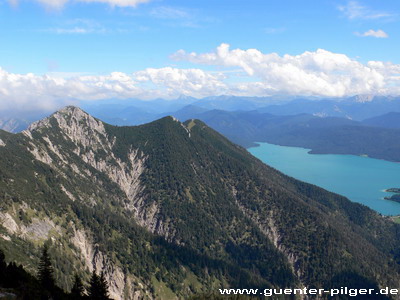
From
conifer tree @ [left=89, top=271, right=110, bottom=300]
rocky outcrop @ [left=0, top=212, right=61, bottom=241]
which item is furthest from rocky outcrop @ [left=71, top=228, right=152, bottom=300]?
conifer tree @ [left=89, top=271, right=110, bottom=300]

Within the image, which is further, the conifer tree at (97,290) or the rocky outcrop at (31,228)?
the rocky outcrop at (31,228)

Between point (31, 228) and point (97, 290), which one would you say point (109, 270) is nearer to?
point (31, 228)

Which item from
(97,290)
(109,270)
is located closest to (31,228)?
(109,270)

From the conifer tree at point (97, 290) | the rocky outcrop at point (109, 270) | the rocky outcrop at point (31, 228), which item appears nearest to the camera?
the conifer tree at point (97, 290)

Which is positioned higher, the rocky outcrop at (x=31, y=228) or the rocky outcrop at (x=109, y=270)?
the rocky outcrop at (x=31, y=228)

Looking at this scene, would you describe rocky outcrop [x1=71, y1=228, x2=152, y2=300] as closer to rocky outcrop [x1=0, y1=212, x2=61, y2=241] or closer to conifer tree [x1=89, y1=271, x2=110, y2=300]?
rocky outcrop [x1=0, y1=212, x2=61, y2=241]

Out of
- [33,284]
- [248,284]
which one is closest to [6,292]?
[33,284]

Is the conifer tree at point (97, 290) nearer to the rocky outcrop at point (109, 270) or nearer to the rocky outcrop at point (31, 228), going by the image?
the rocky outcrop at point (31, 228)

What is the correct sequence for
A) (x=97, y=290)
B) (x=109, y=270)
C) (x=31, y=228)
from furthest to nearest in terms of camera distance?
(x=109, y=270), (x=31, y=228), (x=97, y=290)

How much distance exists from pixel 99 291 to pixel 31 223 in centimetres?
9596

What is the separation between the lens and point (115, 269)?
16200 centimetres

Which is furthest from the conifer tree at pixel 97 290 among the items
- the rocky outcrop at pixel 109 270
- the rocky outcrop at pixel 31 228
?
the rocky outcrop at pixel 109 270

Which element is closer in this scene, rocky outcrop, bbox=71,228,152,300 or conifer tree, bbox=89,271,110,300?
conifer tree, bbox=89,271,110,300

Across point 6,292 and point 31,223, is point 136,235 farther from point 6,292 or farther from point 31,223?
point 6,292
